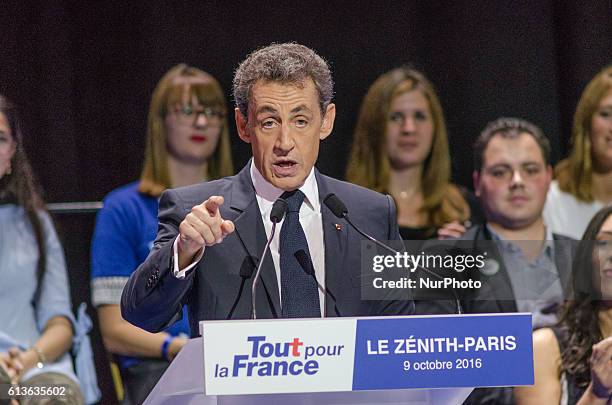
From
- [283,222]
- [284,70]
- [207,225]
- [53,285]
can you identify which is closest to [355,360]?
[207,225]

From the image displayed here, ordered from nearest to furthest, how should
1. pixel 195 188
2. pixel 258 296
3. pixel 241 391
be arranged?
pixel 241 391 < pixel 258 296 < pixel 195 188

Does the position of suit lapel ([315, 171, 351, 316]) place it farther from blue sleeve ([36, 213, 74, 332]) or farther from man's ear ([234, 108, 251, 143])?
blue sleeve ([36, 213, 74, 332])

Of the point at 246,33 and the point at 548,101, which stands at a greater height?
the point at 246,33

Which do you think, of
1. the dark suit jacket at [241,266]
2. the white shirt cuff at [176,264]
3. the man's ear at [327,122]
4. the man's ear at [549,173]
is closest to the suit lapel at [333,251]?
the dark suit jacket at [241,266]

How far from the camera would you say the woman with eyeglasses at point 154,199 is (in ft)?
12.9

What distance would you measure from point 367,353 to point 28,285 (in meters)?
2.32

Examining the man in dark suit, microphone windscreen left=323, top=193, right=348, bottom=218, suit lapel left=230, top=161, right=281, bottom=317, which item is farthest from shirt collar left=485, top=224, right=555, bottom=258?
microphone windscreen left=323, top=193, right=348, bottom=218

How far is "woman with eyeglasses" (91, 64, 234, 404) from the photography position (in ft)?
12.9

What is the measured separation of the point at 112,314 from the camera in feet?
13.0

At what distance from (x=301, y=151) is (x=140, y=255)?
1604mm

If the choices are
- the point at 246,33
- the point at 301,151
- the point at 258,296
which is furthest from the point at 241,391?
the point at 246,33

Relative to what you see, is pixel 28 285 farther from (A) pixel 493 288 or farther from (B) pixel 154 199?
(A) pixel 493 288

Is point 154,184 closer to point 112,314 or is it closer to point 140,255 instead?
point 140,255

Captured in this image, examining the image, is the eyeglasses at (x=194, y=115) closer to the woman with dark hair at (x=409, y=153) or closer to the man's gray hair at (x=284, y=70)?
the woman with dark hair at (x=409, y=153)
